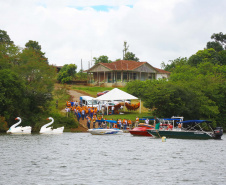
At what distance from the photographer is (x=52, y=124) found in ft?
172

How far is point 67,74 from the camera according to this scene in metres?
100

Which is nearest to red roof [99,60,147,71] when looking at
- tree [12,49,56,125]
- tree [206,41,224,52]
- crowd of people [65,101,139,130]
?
tree [206,41,224,52]

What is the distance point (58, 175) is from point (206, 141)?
24940 millimetres

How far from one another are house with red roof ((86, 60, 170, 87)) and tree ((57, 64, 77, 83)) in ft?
17.6

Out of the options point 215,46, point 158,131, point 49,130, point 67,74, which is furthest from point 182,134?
point 215,46

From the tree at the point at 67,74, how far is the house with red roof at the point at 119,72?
5.35 metres

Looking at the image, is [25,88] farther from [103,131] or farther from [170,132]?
[170,132]

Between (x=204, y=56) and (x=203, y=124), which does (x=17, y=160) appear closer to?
(x=203, y=124)

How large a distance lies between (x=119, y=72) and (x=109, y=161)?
216ft

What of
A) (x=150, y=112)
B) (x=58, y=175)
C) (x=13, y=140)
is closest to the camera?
(x=58, y=175)

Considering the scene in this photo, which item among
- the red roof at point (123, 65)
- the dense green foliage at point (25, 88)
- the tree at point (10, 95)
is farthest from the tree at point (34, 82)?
the red roof at point (123, 65)

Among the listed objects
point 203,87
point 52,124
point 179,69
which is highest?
point 179,69

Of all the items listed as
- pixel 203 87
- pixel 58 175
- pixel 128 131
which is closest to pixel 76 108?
pixel 128 131

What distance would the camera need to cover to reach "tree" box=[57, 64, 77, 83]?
3868 inches
